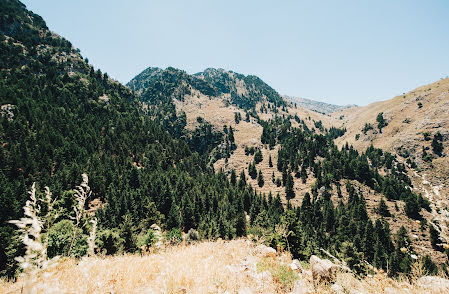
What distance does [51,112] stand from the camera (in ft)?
286

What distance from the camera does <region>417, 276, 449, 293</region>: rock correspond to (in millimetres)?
5107

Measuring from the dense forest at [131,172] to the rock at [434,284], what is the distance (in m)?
3.99

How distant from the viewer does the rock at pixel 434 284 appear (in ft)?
16.8

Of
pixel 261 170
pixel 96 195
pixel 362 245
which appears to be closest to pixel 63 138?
pixel 96 195

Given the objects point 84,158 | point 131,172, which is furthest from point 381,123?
point 84,158

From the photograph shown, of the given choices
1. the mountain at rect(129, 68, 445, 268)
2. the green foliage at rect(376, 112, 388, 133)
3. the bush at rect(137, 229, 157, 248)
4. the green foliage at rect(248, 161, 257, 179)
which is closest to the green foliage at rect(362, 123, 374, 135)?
the green foliage at rect(376, 112, 388, 133)

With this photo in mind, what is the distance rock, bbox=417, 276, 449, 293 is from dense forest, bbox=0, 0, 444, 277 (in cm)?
399

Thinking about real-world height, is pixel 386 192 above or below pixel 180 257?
below

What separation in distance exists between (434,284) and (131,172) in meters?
80.2

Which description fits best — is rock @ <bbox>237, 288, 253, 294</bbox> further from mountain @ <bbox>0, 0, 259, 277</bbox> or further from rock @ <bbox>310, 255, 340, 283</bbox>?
mountain @ <bbox>0, 0, 259, 277</bbox>

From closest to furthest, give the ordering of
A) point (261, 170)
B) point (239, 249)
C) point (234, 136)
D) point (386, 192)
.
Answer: point (239, 249), point (386, 192), point (261, 170), point (234, 136)

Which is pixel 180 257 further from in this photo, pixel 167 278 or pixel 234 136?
pixel 234 136

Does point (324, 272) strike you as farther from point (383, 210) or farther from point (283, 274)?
point (383, 210)

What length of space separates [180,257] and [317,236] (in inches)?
2801
